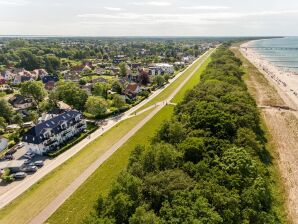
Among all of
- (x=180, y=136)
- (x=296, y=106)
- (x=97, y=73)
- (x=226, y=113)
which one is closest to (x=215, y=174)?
(x=180, y=136)

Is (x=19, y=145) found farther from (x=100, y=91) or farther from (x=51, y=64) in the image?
(x=51, y=64)

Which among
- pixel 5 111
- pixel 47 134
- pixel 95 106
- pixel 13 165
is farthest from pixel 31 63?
pixel 13 165

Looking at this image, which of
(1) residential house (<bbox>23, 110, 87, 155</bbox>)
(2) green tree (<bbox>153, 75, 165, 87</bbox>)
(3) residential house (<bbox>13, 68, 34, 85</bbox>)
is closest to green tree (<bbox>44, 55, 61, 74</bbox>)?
(3) residential house (<bbox>13, 68, 34, 85</bbox>)

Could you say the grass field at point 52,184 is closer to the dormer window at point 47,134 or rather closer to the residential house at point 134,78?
the dormer window at point 47,134

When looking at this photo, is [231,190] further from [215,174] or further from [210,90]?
[210,90]

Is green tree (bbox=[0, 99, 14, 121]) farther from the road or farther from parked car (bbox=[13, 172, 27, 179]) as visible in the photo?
parked car (bbox=[13, 172, 27, 179])

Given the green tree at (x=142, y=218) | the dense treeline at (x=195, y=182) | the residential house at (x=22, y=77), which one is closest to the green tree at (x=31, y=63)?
the residential house at (x=22, y=77)
